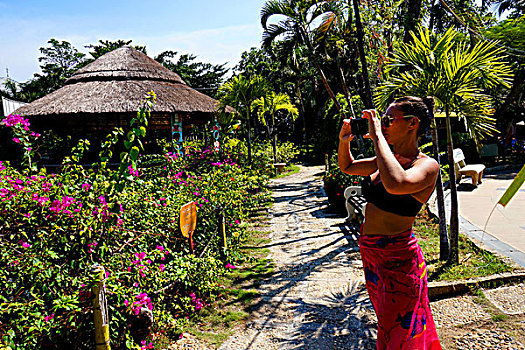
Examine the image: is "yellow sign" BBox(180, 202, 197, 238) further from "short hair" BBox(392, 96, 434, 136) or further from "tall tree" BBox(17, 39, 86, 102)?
"tall tree" BBox(17, 39, 86, 102)

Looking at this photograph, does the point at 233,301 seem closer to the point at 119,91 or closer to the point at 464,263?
the point at 464,263

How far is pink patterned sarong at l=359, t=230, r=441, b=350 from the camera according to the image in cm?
223

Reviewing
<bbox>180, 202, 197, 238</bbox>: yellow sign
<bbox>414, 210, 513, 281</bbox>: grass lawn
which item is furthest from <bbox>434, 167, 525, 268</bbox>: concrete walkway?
<bbox>180, 202, 197, 238</bbox>: yellow sign

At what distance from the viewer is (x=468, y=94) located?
4527 millimetres

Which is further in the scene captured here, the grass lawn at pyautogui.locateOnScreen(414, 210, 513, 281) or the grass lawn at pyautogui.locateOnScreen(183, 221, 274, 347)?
the grass lawn at pyautogui.locateOnScreen(414, 210, 513, 281)

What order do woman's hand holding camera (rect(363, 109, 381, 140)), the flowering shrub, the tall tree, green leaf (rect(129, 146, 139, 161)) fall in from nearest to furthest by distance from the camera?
woman's hand holding camera (rect(363, 109, 381, 140)), the flowering shrub, green leaf (rect(129, 146, 139, 161)), the tall tree

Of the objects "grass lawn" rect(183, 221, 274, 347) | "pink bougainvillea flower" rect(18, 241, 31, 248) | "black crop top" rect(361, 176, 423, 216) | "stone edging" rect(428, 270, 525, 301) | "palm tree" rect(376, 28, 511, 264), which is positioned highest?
"palm tree" rect(376, 28, 511, 264)

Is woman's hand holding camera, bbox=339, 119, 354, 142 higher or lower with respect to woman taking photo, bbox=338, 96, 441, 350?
higher

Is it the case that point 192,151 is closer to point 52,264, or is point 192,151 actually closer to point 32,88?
point 52,264

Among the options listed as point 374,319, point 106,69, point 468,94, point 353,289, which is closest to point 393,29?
point 468,94

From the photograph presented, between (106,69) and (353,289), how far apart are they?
13790 mm

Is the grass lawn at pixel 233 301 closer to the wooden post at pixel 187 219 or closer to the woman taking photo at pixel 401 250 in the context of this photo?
the wooden post at pixel 187 219

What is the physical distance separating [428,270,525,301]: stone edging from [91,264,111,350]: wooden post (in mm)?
3216

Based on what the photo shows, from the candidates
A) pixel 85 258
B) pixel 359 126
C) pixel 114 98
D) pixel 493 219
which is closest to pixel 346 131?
pixel 359 126
